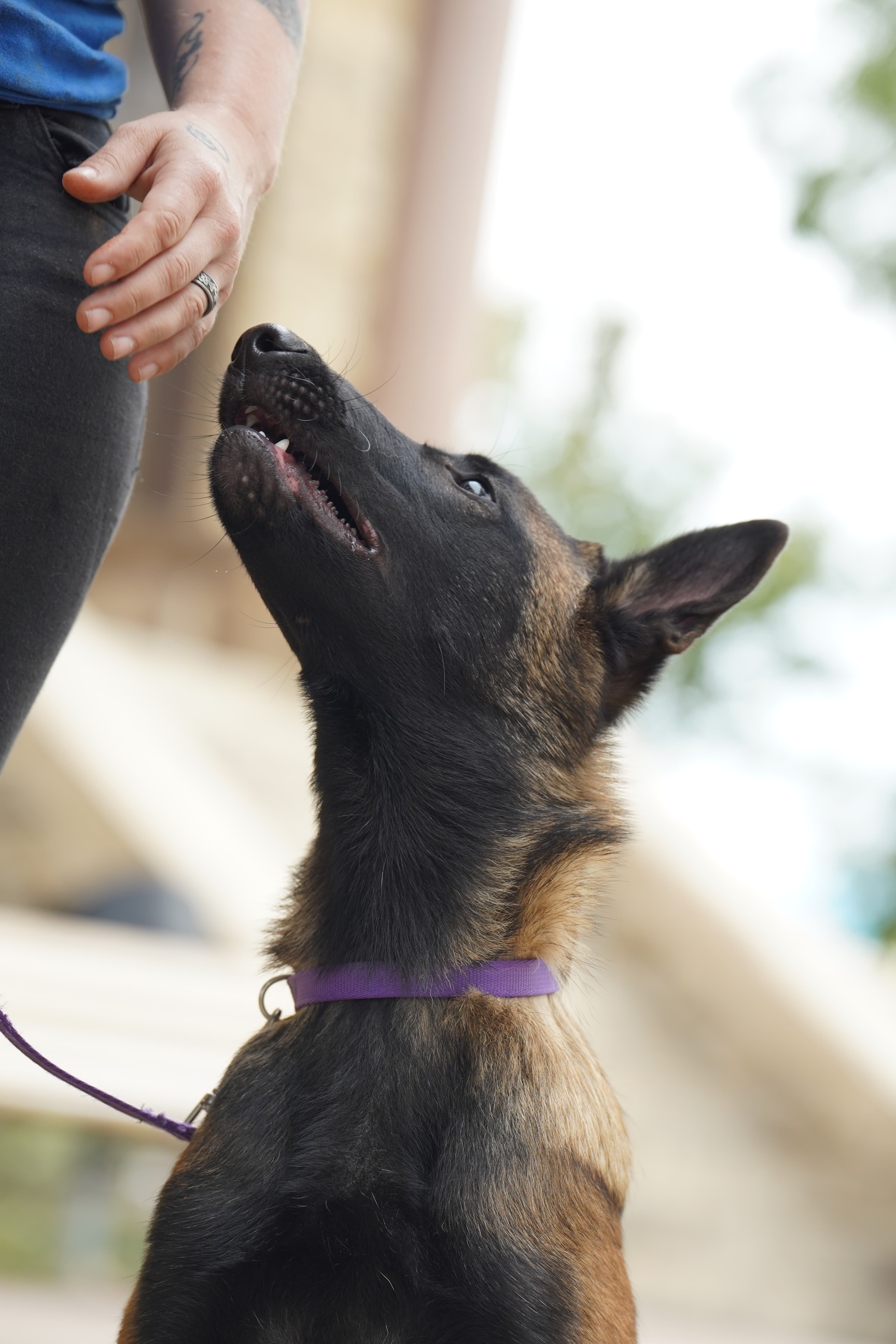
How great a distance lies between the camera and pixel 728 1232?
534 centimetres

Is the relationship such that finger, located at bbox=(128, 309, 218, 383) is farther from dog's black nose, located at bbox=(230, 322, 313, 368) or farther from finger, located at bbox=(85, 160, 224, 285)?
dog's black nose, located at bbox=(230, 322, 313, 368)

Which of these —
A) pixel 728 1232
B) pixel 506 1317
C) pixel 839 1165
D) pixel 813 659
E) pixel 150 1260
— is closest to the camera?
pixel 506 1317

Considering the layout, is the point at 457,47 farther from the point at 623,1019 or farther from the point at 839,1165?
the point at 839,1165

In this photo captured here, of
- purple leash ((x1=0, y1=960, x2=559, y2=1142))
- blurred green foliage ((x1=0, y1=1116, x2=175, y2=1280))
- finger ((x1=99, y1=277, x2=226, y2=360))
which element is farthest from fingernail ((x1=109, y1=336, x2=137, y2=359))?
blurred green foliage ((x1=0, y1=1116, x2=175, y2=1280))

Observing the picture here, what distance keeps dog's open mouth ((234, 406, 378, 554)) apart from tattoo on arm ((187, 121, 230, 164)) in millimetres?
512

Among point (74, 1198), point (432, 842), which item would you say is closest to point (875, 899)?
point (74, 1198)

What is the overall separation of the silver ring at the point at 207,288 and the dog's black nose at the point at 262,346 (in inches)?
17.0

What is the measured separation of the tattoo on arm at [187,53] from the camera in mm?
1785

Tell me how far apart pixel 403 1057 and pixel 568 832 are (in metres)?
0.51

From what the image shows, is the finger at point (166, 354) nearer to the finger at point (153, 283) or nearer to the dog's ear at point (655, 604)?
the finger at point (153, 283)

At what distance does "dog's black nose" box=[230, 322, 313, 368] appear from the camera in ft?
6.81

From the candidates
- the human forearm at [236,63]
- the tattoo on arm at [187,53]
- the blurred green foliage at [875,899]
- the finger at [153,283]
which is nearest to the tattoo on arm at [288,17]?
the human forearm at [236,63]

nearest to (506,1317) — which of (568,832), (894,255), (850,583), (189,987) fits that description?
(568,832)

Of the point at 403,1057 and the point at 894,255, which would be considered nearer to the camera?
the point at 403,1057
